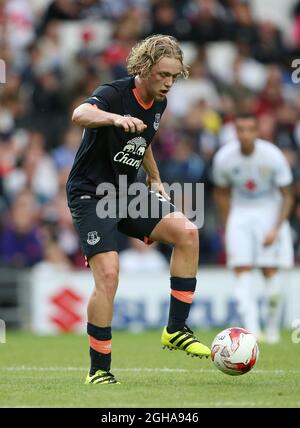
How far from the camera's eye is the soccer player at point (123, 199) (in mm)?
7738

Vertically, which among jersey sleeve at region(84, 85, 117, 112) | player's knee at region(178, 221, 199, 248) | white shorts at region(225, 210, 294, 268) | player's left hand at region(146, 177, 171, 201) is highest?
jersey sleeve at region(84, 85, 117, 112)

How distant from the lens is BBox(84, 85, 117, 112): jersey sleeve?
772 centimetres

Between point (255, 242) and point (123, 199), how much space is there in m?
4.89

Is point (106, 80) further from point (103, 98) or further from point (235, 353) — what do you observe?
point (235, 353)

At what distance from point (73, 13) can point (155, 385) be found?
12427mm

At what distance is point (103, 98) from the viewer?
25.7 feet

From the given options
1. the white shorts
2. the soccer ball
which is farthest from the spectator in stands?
the soccer ball

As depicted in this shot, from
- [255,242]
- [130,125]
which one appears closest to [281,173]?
[255,242]

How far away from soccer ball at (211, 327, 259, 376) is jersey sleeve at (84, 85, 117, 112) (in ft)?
6.31

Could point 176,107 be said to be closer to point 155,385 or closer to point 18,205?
point 18,205

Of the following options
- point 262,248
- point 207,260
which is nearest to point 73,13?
point 207,260

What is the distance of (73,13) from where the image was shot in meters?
19.1

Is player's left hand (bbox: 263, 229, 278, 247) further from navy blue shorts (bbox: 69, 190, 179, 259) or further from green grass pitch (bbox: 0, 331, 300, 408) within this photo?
navy blue shorts (bbox: 69, 190, 179, 259)

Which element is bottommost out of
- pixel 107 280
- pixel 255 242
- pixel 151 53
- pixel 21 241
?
pixel 21 241
